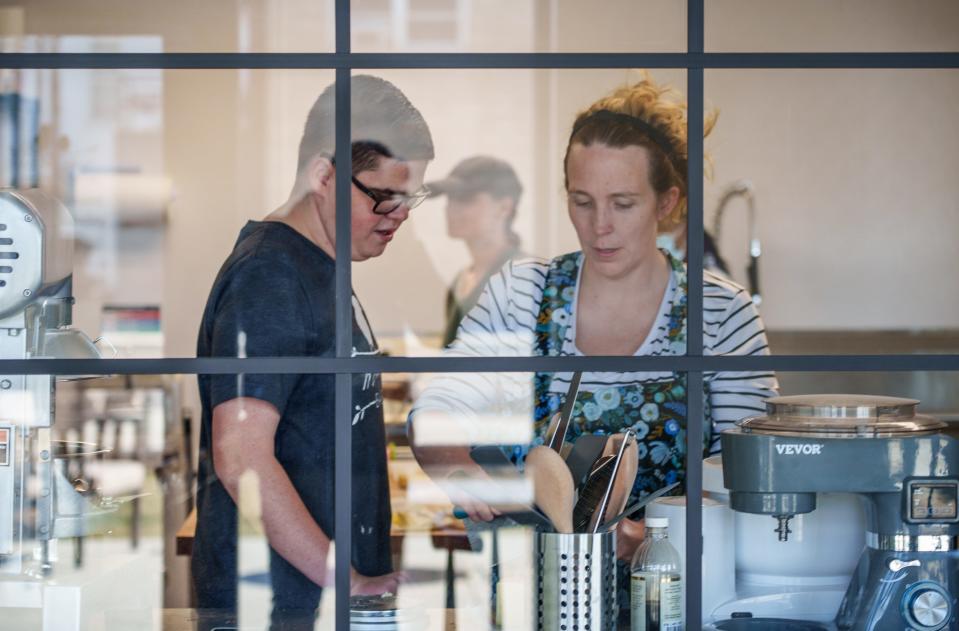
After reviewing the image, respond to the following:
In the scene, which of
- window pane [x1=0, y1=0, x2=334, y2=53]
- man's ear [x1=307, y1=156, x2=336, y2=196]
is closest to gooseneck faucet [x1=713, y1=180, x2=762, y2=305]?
man's ear [x1=307, y1=156, x2=336, y2=196]

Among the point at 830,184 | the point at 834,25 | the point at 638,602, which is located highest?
the point at 834,25

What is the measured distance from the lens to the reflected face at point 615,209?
2.39 metres

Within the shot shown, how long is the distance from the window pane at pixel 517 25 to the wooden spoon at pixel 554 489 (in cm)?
83

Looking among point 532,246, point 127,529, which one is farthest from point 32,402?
point 532,246

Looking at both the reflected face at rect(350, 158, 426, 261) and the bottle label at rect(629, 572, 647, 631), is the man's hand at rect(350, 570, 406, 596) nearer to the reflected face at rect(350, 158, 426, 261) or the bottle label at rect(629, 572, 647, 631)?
the bottle label at rect(629, 572, 647, 631)

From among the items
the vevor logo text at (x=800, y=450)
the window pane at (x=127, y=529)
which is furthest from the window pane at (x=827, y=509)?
the window pane at (x=127, y=529)

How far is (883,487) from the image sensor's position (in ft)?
6.58

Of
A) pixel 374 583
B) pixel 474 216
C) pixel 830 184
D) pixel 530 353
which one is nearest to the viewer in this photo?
pixel 374 583

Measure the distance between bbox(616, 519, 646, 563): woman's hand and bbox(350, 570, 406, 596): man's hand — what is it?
0.46 meters

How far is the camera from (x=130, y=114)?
4848 mm

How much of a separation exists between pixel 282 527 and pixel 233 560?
5.0 inches

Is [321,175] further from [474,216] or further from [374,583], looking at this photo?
[474,216]

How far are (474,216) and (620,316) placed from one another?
913 mm

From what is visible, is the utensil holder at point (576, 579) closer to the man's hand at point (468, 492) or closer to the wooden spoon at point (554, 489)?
the wooden spoon at point (554, 489)
